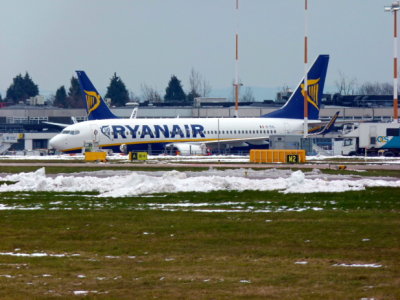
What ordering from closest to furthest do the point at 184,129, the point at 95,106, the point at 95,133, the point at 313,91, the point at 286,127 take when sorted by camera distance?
the point at 95,133 → the point at 184,129 → the point at 286,127 → the point at 313,91 → the point at 95,106

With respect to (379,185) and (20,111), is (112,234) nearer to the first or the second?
(379,185)

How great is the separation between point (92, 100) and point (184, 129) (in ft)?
45.3

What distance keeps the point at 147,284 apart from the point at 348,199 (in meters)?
21.3

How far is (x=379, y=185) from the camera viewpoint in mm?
46406

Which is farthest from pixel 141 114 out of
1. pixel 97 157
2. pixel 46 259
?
pixel 46 259

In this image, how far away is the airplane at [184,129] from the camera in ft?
316

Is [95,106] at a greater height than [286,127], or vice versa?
[95,106]

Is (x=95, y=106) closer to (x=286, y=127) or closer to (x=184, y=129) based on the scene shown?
(x=184, y=129)

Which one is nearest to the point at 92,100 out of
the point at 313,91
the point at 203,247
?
the point at 313,91

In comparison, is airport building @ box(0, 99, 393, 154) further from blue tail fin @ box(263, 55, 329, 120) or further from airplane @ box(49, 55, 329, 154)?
airplane @ box(49, 55, 329, 154)

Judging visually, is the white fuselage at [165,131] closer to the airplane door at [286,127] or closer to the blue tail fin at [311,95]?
the airplane door at [286,127]

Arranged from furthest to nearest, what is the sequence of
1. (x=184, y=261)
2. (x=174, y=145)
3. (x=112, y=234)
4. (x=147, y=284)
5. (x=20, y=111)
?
(x=20, y=111) → (x=174, y=145) → (x=112, y=234) → (x=184, y=261) → (x=147, y=284)

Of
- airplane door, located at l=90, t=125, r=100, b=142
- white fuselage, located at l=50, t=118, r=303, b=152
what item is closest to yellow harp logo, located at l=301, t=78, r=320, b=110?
white fuselage, located at l=50, t=118, r=303, b=152

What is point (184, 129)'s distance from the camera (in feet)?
328
